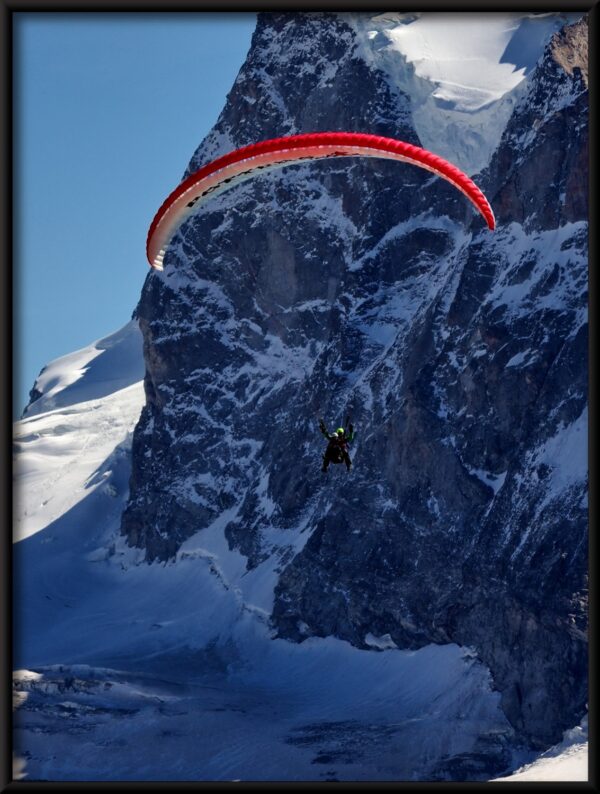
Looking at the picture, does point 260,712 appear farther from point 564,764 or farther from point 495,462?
point 564,764

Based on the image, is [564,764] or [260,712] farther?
[260,712]

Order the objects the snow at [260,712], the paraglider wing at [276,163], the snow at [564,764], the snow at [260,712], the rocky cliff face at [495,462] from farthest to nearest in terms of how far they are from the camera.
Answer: the snow at [260,712] → the snow at [260,712] → the rocky cliff face at [495,462] → the snow at [564,764] → the paraglider wing at [276,163]

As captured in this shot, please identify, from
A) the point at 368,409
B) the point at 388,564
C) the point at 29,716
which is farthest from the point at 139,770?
the point at 368,409

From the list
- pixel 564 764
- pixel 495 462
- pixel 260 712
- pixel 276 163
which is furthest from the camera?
pixel 260 712

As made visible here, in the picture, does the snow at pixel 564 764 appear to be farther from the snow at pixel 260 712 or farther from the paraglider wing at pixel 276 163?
the paraglider wing at pixel 276 163

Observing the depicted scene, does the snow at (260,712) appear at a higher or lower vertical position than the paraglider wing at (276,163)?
lower

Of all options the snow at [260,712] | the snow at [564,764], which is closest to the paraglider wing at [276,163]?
the snow at [564,764]

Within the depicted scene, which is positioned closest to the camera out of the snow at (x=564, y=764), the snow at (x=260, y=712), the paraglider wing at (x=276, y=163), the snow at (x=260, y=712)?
the paraglider wing at (x=276, y=163)

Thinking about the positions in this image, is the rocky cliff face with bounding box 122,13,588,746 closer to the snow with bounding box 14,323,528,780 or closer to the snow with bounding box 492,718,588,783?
the snow with bounding box 14,323,528,780

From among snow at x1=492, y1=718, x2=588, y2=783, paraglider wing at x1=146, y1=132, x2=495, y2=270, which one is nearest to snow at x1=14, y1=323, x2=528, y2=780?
snow at x1=492, y1=718, x2=588, y2=783

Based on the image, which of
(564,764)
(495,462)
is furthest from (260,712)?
(564,764)

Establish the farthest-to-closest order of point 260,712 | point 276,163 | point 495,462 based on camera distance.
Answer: point 260,712
point 495,462
point 276,163
